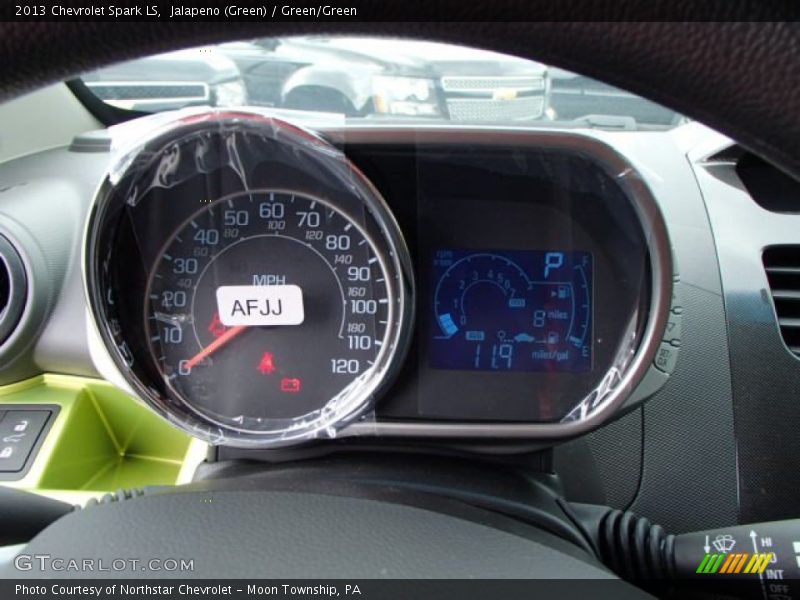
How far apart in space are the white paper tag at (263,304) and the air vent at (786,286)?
0.92 metres

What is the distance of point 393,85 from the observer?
1.76 meters

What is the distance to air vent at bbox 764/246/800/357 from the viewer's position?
65.5 inches

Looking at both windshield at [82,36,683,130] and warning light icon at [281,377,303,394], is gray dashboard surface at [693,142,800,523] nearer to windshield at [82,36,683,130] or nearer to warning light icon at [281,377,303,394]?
windshield at [82,36,683,130]

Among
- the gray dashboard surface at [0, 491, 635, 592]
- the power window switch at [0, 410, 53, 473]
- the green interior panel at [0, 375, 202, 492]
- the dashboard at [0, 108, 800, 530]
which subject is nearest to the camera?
the gray dashboard surface at [0, 491, 635, 592]

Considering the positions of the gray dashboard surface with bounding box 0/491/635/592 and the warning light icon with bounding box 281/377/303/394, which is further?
the warning light icon with bounding box 281/377/303/394

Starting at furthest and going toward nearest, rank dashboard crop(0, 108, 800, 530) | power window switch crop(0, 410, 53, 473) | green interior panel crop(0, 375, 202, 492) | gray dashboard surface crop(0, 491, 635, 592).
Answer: green interior panel crop(0, 375, 202, 492), power window switch crop(0, 410, 53, 473), dashboard crop(0, 108, 800, 530), gray dashboard surface crop(0, 491, 635, 592)

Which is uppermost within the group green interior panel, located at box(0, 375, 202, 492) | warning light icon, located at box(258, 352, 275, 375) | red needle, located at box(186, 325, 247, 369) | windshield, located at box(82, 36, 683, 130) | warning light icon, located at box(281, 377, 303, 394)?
windshield, located at box(82, 36, 683, 130)

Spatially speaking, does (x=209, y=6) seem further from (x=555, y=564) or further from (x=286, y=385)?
(x=286, y=385)

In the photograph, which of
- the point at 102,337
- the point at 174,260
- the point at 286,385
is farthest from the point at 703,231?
the point at 102,337

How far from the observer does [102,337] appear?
57.4 inches

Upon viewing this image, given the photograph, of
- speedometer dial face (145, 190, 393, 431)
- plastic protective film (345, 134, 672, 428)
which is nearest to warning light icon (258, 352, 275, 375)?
speedometer dial face (145, 190, 393, 431)

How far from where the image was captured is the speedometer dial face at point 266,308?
1.58 metres

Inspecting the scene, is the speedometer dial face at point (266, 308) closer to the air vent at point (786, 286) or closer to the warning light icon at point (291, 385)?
the warning light icon at point (291, 385)

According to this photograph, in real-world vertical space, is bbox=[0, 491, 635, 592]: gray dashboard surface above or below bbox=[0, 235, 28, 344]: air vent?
below
